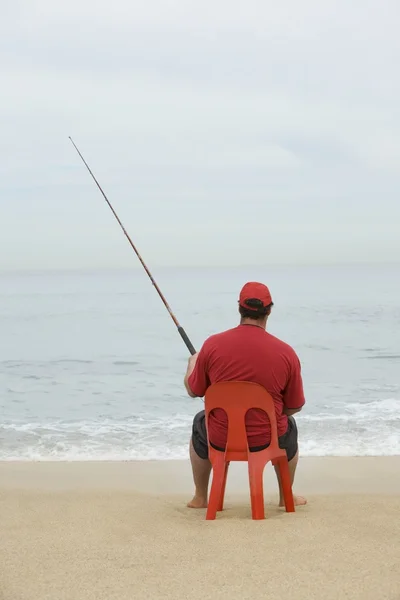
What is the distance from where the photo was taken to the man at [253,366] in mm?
3416

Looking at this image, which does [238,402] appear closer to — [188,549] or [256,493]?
[256,493]

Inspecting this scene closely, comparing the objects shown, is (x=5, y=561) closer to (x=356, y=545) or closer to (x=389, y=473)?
(x=356, y=545)

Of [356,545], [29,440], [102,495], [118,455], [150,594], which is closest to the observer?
[150,594]

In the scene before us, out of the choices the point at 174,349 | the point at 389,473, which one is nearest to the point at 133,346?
the point at 174,349

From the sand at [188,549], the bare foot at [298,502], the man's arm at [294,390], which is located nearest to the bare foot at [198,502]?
the sand at [188,549]

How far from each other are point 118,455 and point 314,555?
399 centimetres

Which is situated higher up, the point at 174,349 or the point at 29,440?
the point at 174,349

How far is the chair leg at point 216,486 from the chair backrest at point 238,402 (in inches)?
3.6

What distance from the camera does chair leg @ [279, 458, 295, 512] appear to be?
3.56 m

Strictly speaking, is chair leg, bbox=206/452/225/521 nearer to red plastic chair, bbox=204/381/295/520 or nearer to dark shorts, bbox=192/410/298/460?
red plastic chair, bbox=204/381/295/520

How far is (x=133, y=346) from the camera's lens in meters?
15.9

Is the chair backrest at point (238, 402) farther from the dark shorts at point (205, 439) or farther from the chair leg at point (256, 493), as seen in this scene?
the dark shorts at point (205, 439)

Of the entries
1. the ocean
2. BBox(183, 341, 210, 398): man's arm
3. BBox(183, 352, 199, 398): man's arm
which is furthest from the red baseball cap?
the ocean

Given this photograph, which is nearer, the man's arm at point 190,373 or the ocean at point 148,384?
the man's arm at point 190,373
